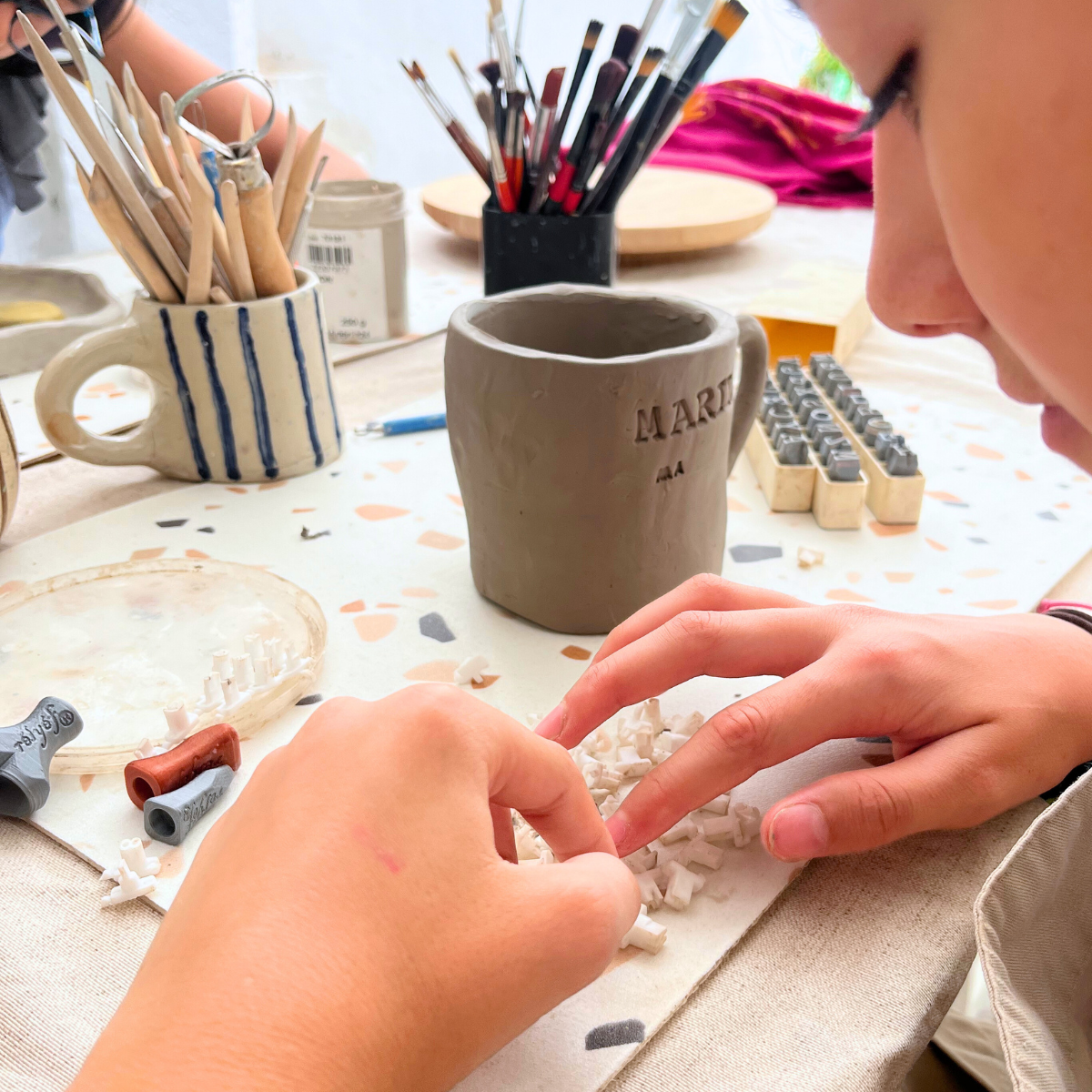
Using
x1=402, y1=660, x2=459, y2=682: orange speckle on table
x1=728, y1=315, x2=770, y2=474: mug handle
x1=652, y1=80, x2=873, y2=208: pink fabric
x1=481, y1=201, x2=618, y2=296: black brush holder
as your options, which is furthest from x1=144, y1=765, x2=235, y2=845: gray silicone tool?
x1=652, y1=80, x2=873, y2=208: pink fabric

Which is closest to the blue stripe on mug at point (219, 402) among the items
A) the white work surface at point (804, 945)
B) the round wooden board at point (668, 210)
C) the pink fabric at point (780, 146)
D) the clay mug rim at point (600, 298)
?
the white work surface at point (804, 945)

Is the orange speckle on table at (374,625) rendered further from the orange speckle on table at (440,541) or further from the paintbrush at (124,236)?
the paintbrush at (124,236)

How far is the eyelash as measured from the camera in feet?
0.77

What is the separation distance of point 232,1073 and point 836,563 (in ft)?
1.53

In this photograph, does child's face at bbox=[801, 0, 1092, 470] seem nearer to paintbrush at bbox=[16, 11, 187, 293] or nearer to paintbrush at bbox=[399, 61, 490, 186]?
paintbrush at bbox=[16, 11, 187, 293]

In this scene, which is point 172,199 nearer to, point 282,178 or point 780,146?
point 282,178

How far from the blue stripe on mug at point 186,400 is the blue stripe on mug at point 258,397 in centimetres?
4

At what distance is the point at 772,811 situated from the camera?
14.8 inches

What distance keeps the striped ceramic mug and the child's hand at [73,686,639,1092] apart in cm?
40

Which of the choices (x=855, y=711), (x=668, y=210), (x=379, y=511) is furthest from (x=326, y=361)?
(x=668, y=210)

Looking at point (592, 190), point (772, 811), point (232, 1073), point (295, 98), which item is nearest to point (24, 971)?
point (232, 1073)

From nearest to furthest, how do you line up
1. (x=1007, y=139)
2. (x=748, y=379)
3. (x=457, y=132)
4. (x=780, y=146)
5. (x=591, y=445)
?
(x=1007, y=139) → (x=591, y=445) → (x=748, y=379) → (x=457, y=132) → (x=780, y=146)

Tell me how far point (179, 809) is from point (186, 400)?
37 centimetres

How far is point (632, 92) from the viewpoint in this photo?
79 centimetres
